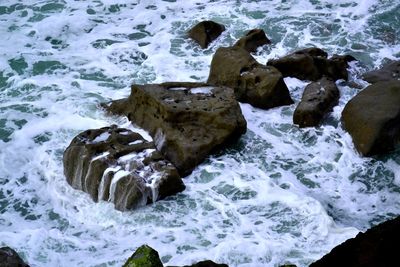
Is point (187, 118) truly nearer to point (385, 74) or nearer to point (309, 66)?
point (309, 66)

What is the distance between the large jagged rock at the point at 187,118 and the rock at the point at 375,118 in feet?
4.92

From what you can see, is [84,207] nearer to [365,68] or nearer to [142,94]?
[142,94]

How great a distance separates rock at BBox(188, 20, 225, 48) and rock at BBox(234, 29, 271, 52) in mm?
683

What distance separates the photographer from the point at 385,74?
9.70m

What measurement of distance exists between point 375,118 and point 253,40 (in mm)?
3377

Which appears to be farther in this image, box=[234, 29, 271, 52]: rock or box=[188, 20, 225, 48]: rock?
box=[188, 20, 225, 48]: rock

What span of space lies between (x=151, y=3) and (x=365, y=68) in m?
5.17

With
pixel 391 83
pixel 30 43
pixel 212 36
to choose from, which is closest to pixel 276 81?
pixel 391 83

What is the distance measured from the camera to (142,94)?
27.9 ft

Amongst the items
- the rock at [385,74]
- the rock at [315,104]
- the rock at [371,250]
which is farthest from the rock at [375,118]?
the rock at [371,250]

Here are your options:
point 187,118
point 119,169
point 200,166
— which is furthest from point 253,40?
point 119,169

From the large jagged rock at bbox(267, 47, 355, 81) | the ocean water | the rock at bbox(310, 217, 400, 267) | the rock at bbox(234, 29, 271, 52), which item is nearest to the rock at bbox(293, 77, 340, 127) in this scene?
the ocean water

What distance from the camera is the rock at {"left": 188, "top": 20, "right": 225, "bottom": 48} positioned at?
36.2 feet

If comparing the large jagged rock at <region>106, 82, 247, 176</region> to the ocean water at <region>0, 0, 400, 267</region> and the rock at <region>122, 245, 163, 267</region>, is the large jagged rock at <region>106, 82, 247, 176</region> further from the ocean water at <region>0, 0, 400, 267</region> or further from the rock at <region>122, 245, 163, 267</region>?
the rock at <region>122, 245, 163, 267</region>
